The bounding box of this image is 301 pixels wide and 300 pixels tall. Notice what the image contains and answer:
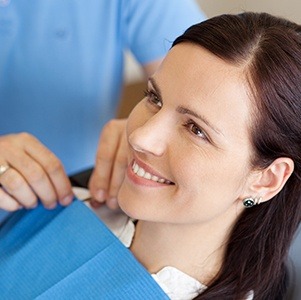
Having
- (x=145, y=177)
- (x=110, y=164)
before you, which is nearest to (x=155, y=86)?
(x=145, y=177)

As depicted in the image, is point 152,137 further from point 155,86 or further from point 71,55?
point 71,55

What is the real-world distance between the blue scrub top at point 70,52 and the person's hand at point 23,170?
26cm

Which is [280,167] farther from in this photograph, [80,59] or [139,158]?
[80,59]

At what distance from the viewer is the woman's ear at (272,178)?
0.86m

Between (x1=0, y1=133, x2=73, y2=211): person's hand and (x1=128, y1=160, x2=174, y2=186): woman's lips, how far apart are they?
183mm

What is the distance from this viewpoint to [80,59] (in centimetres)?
125

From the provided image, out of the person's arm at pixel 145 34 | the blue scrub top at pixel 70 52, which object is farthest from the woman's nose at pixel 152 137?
the blue scrub top at pixel 70 52

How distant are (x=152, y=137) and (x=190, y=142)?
2.2 inches

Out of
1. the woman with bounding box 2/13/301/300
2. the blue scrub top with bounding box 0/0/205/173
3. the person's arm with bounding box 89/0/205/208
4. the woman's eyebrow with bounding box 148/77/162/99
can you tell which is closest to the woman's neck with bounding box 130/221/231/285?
the woman with bounding box 2/13/301/300

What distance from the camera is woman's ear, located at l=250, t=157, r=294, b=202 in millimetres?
857

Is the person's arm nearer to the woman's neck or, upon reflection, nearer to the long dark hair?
the woman's neck

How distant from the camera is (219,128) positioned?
81 cm

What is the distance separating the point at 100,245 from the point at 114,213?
12 cm

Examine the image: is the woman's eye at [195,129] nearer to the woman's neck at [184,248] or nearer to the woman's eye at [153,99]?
the woman's eye at [153,99]
